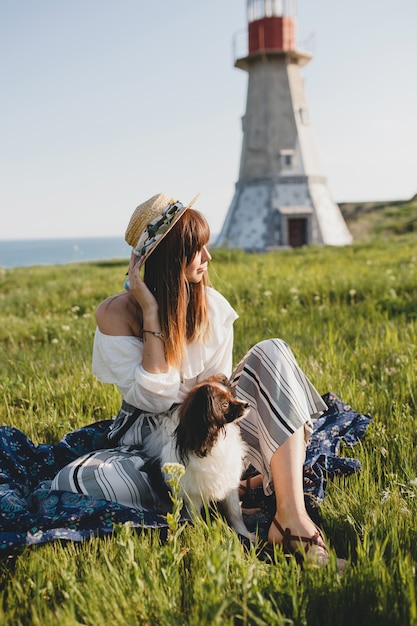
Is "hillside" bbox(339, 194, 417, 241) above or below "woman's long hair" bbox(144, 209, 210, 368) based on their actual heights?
above

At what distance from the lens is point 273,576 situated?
6.43 feet

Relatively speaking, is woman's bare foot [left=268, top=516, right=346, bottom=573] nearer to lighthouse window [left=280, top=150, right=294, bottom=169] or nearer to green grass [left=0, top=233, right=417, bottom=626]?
green grass [left=0, top=233, right=417, bottom=626]

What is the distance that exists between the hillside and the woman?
29.0 m

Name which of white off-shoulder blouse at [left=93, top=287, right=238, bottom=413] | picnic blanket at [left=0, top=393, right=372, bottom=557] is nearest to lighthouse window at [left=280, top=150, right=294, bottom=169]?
picnic blanket at [left=0, top=393, right=372, bottom=557]

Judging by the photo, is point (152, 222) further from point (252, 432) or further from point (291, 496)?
point (291, 496)

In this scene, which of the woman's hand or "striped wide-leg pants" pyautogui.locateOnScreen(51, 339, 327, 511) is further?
the woman's hand

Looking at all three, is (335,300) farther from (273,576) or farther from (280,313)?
(273,576)

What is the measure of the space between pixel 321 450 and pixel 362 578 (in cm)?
134

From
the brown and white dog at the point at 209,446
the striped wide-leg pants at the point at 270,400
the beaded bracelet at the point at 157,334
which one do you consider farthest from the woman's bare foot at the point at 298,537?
the beaded bracelet at the point at 157,334

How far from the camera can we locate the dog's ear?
8.04 ft

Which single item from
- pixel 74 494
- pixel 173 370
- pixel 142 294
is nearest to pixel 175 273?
pixel 142 294

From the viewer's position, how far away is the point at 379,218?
1480 inches

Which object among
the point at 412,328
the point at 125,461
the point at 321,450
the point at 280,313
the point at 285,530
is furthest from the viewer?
the point at 280,313

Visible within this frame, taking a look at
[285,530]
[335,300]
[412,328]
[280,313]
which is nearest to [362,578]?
[285,530]
